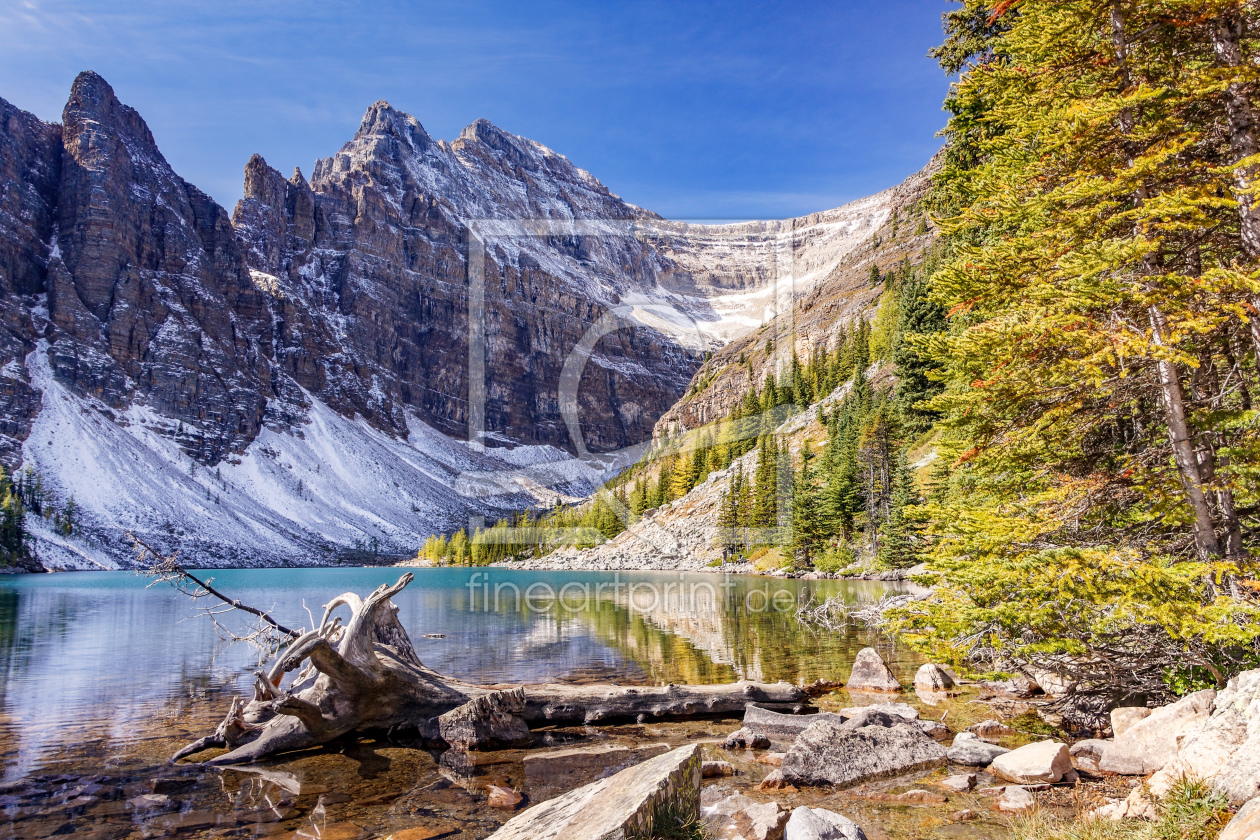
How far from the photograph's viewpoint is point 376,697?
13078 mm

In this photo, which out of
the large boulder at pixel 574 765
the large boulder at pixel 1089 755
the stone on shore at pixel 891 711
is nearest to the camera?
the large boulder at pixel 1089 755

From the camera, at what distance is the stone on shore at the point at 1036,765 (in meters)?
→ 8.74

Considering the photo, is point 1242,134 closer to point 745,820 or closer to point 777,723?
point 745,820

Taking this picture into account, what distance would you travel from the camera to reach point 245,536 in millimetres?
194625

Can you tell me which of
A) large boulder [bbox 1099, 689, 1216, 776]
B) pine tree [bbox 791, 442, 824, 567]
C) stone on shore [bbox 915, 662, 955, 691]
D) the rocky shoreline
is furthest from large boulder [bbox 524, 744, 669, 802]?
pine tree [bbox 791, 442, 824, 567]

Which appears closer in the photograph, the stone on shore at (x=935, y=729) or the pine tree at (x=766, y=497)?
the stone on shore at (x=935, y=729)

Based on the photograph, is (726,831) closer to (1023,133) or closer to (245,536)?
(1023,133)

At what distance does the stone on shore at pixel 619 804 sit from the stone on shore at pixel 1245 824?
423cm

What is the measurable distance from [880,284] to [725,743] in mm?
154666

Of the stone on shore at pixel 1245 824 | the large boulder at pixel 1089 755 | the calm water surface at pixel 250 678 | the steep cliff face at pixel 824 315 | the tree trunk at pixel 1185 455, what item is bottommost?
the calm water surface at pixel 250 678

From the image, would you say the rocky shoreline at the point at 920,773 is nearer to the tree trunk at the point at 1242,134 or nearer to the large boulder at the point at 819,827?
the large boulder at the point at 819,827

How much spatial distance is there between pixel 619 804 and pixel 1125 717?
8.15 m

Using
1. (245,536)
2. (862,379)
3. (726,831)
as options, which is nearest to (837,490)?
(862,379)

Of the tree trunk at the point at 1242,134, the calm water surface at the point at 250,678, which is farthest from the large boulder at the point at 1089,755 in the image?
the calm water surface at the point at 250,678
